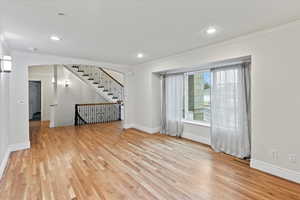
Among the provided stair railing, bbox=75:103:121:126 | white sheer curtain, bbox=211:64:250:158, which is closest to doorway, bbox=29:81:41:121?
stair railing, bbox=75:103:121:126

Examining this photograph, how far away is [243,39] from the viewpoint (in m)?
3.24

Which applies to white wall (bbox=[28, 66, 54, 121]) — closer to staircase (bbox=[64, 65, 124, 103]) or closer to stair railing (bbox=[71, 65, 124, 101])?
staircase (bbox=[64, 65, 124, 103])

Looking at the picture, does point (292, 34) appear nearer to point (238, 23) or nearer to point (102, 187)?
point (238, 23)

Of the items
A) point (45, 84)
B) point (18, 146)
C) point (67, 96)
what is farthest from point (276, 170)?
point (45, 84)

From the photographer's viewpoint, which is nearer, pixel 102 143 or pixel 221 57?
pixel 221 57

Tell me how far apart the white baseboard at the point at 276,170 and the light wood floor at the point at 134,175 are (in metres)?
0.12

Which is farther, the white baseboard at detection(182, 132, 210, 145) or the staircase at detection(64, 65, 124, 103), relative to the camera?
the staircase at detection(64, 65, 124, 103)

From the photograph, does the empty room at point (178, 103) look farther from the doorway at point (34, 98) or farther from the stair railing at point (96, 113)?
the doorway at point (34, 98)

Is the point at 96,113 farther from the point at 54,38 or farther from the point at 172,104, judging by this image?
the point at 54,38

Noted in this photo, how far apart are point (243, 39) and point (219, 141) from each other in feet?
7.72

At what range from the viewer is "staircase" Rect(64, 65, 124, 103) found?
8137 mm

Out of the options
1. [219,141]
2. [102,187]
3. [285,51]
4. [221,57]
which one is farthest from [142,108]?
[285,51]

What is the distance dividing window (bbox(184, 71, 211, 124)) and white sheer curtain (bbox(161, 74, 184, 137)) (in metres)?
0.22

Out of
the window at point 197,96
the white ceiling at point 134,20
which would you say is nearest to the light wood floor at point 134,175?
the window at point 197,96
